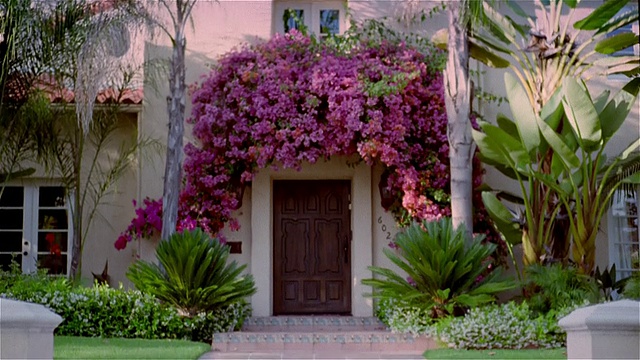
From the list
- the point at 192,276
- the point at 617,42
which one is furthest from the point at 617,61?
the point at 192,276

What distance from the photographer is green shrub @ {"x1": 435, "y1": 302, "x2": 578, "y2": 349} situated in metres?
11.8

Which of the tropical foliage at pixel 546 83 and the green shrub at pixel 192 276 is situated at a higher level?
the tropical foliage at pixel 546 83

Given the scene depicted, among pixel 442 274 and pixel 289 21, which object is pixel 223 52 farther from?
pixel 442 274

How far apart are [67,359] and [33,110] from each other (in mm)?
5450

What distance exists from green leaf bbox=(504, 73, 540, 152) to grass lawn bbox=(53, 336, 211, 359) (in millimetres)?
5403

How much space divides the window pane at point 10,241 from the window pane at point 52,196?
696 millimetres

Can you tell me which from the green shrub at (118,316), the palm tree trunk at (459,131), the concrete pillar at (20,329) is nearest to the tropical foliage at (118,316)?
the green shrub at (118,316)

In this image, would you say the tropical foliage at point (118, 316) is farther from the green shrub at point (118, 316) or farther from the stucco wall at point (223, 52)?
the stucco wall at point (223, 52)

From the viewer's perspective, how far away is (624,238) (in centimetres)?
1579

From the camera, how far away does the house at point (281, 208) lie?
15.1 meters

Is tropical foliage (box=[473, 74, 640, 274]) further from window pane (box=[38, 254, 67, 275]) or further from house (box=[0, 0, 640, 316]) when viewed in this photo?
window pane (box=[38, 254, 67, 275])

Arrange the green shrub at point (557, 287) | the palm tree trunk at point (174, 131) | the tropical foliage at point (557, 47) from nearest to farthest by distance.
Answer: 1. the green shrub at point (557, 287)
2. the palm tree trunk at point (174, 131)
3. the tropical foliage at point (557, 47)

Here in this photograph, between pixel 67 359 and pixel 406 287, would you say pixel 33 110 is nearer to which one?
pixel 67 359

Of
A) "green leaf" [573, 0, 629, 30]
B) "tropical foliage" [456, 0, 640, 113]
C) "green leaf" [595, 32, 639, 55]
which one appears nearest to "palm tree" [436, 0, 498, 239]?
"tropical foliage" [456, 0, 640, 113]
